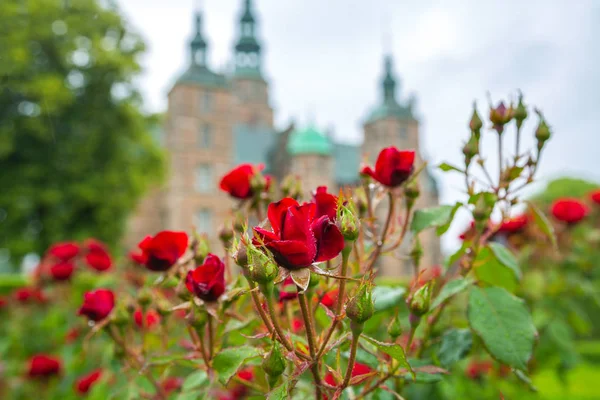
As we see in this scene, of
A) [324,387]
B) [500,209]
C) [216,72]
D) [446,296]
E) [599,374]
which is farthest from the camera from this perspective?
[216,72]

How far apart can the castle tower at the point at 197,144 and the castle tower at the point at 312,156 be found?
381cm

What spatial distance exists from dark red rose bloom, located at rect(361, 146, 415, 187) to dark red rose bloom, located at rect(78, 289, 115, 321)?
0.56 metres

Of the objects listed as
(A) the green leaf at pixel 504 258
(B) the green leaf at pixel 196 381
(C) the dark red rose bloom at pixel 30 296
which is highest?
(A) the green leaf at pixel 504 258

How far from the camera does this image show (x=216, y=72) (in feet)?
80.9

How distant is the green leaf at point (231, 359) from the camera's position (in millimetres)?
759

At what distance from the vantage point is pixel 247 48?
33.7m

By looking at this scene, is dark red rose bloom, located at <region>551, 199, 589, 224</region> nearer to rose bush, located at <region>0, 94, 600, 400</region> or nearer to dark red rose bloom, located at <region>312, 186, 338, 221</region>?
rose bush, located at <region>0, 94, 600, 400</region>

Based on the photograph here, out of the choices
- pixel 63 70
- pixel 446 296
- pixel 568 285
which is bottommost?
pixel 568 285

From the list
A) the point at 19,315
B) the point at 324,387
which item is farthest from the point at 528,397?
the point at 19,315

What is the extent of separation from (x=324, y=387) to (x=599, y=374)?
6702 millimetres

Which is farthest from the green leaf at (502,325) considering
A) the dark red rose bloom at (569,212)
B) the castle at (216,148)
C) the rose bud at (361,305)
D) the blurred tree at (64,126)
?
the castle at (216,148)

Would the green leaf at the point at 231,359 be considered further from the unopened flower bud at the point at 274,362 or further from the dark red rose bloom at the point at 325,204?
the dark red rose bloom at the point at 325,204

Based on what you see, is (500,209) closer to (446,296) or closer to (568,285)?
(446,296)

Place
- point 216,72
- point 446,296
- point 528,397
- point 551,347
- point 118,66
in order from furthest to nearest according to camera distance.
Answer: point 216,72 < point 118,66 < point 528,397 < point 551,347 < point 446,296
